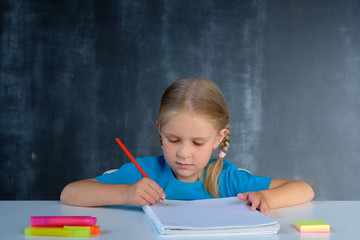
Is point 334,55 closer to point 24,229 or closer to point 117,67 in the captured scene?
point 117,67

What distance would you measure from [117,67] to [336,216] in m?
2.48

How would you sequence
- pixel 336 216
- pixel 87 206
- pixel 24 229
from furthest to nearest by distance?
pixel 87 206 < pixel 336 216 < pixel 24 229

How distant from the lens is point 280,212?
3.39 ft

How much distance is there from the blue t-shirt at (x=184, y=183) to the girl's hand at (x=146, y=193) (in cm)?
26

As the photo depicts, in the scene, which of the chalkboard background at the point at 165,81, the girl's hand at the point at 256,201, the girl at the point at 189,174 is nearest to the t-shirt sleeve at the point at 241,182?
the girl at the point at 189,174

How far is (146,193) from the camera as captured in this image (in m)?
1.01

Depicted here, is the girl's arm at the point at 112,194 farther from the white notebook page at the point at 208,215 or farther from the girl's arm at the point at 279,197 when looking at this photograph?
the girl's arm at the point at 279,197

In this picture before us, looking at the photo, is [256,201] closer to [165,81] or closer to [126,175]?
[126,175]

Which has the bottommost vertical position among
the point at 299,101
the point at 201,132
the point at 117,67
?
the point at 201,132

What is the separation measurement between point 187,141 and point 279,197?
0.86 feet

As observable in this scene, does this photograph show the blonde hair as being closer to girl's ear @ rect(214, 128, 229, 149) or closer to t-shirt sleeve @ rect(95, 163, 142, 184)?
girl's ear @ rect(214, 128, 229, 149)

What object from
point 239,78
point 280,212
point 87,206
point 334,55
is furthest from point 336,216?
point 334,55

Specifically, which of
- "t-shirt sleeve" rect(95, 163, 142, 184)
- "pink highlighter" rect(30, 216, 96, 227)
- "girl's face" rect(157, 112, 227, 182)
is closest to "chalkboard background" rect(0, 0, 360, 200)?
"t-shirt sleeve" rect(95, 163, 142, 184)

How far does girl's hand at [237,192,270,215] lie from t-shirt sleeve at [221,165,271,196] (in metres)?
0.26
